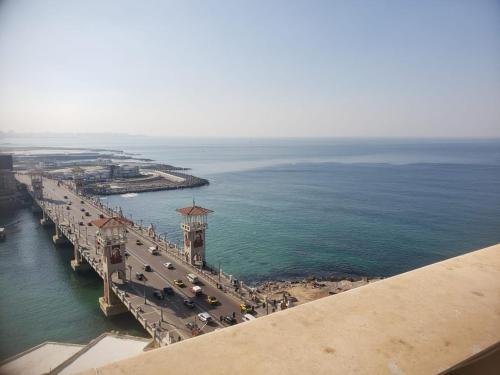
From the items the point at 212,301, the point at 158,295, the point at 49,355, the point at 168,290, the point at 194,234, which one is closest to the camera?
the point at 49,355

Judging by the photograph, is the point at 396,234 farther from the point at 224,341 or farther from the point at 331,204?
the point at 224,341

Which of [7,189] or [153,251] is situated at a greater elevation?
[7,189]

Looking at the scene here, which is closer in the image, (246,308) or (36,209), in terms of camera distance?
(246,308)

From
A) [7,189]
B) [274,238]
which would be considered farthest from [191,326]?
[7,189]

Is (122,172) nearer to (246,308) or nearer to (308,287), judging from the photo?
(308,287)

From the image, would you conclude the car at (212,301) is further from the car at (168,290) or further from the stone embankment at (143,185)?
the stone embankment at (143,185)

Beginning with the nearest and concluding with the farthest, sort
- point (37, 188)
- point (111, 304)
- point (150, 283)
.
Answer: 1. point (111, 304)
2. point (150, 283)
3. point (37, 188)

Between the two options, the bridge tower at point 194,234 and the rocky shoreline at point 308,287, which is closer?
the rocky shoreline at point 308,287

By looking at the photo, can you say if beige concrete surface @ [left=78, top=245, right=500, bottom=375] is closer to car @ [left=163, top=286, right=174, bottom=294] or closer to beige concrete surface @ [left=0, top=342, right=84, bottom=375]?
beige concrete surface @ [left=0, top=342, right=84, bottom=375]

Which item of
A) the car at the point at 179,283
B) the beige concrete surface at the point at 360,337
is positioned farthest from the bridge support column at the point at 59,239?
the beige concrete surface at the point at 360,337

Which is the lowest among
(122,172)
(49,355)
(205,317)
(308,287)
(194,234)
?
(308,287)

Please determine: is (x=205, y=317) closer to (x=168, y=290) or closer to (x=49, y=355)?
(x=168, y=290)
